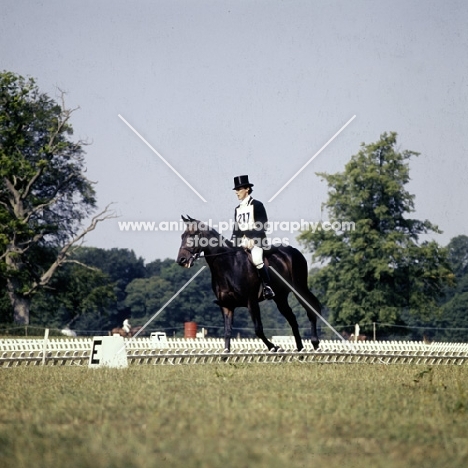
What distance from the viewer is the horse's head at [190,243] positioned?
65.8 feet

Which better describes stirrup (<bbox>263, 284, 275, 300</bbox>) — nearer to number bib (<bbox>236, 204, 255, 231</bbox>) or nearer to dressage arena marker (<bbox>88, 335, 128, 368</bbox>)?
number bib (<bbox>236, 204, 255, 231</bbox>)

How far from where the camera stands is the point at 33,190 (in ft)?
190

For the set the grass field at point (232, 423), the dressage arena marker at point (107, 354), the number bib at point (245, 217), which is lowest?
the grass field at point (232, 423)

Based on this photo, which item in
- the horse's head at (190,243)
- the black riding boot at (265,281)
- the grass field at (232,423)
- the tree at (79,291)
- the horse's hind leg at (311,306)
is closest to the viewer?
the grass field at (232,423)

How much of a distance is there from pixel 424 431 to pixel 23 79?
48687 millimetres

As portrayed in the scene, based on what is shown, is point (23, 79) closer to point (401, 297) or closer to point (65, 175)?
point (65, 175)

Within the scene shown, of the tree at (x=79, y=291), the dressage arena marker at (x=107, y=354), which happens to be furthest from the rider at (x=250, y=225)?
the tree at (x=79, y=291)

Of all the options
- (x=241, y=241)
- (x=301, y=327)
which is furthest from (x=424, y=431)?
(x=301, y=327)

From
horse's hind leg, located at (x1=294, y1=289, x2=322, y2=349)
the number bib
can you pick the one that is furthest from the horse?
horse's hind leg, located at (x1=294, y1=289, x2=322, y2=349)

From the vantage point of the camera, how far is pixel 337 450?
7312 millimetres

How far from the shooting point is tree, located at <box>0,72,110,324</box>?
51.8 metres

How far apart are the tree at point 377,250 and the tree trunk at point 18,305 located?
698 inches

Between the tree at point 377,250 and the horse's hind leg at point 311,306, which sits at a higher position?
the tree at point 377,250

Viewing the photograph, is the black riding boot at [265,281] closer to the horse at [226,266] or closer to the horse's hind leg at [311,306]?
the horse at [226,266]
